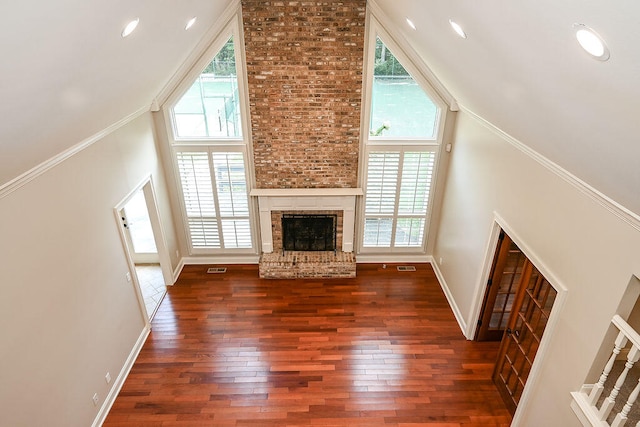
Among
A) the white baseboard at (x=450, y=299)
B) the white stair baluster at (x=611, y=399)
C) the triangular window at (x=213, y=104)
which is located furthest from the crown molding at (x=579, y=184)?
the triangular window at (x=213, y=104)

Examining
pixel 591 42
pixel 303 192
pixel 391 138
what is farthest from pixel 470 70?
pixel 303 192

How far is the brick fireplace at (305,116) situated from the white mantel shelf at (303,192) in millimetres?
17

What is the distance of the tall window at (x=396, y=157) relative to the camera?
6.09m

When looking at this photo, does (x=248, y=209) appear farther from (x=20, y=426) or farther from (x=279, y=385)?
(x=20, y=426)

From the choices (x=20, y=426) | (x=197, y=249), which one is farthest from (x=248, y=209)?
(x=20, y=426)

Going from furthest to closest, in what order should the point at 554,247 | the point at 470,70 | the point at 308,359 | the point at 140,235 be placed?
1. the point at 140,235
2. the point at 308,359
3. the point at 470,70
4. the point at 554,247

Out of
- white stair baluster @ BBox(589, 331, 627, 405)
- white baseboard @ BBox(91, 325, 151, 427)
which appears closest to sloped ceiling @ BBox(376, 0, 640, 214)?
white stair baluster @ BBox(589, 331, 627, 405)

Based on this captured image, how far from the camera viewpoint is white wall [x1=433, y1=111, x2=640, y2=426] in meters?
2.96

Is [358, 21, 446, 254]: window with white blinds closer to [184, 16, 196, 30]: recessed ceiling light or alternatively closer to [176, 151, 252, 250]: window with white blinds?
[176, 151, 252, 250]: window with white blinds

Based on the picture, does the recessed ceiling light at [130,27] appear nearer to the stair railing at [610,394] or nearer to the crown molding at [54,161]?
the crown molding at [54,161]

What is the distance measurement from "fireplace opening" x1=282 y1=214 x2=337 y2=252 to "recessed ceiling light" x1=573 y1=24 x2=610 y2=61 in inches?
204

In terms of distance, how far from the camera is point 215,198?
6.74m

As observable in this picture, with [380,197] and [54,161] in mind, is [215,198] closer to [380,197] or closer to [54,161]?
[380,197]

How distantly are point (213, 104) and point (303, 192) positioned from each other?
1975mm
